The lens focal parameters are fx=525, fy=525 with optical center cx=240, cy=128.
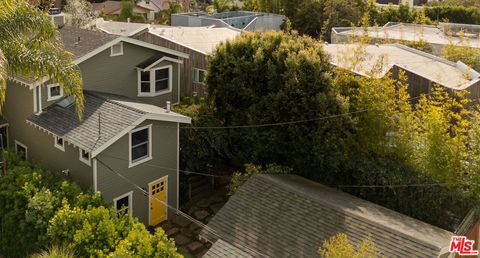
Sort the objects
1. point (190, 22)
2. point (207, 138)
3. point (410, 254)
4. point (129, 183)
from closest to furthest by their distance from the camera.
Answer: point (410, 254) < point (129, 183) < point (207, 138) < point (190, 22)

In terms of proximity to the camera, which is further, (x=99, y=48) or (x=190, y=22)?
(x=190, y=22)

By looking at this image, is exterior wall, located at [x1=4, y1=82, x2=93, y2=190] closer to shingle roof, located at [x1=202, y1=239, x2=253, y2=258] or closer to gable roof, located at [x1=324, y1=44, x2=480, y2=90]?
shingle roof, located at [x1=202, y1=239, x2=253, y2=258]

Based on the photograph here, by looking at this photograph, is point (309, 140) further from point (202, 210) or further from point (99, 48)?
Answer: point (99, 48)

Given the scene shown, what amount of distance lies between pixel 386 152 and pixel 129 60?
1129 centimetres

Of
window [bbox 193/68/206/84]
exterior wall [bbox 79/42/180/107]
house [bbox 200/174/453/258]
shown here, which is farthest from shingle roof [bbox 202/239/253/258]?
window [bbox 193/68/206/84]

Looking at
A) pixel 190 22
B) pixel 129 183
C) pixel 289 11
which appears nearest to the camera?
pixel 129 183

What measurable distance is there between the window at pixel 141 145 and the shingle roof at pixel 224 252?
478 cm

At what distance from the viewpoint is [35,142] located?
810 inches

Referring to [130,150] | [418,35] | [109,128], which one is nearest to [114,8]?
[418,35]

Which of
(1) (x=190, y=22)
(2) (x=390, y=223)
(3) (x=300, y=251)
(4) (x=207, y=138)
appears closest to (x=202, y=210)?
(4) (x=207, y=138)

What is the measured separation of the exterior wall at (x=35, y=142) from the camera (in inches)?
728

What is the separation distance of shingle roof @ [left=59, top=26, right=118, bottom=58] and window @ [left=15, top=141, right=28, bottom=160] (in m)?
4.33

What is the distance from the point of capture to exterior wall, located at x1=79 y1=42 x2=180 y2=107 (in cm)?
2116

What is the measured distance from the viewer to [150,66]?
890 inches
